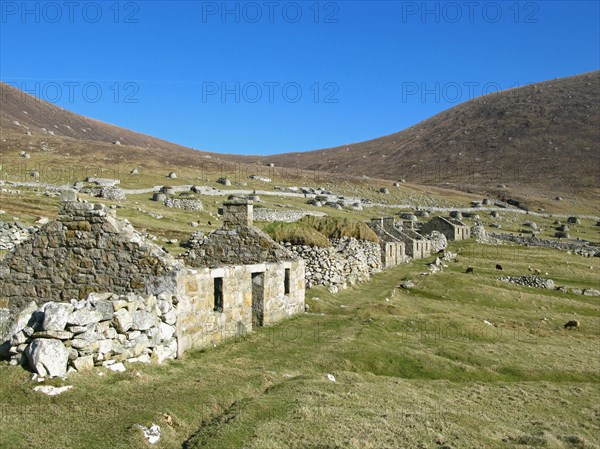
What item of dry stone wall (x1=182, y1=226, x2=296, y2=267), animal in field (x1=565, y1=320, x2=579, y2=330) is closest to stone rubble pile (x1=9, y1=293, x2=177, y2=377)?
dry stone wall (x1=182, y1=226, x2=296, y2=267)

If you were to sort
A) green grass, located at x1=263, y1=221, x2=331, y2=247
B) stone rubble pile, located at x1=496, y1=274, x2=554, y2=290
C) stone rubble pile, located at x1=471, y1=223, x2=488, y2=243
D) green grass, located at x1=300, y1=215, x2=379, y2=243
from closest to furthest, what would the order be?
green grass, located at x1=263, y1=221, x2=331, y2=247, green grass, located at x1=300, y1=215, x2=379, y2=243, stone rubble pile, located at x1=496, y1=274, x2=554, y2=290, stone rubble pile, located at x1=471, y1=223, x2=488, y2=243

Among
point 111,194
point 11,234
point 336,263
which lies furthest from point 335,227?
point 111,194

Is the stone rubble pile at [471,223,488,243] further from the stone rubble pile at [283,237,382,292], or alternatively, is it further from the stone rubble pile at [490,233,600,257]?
the stone rubble pile at [283,237,382,292]

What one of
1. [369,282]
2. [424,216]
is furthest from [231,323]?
[424,216]

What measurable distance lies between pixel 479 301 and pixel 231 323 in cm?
2413

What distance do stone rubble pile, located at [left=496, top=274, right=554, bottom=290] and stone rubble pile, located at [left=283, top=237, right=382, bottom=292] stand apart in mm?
12910

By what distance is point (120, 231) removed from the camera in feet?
51.8

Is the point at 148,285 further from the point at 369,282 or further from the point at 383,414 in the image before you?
the point at 369,282

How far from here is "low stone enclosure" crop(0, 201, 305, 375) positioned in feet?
35.6

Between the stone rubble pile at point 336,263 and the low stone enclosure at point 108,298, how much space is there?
10585 mm

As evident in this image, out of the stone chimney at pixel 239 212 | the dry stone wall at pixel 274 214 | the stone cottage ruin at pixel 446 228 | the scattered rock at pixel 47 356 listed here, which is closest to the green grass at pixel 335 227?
the stone chimney at pixel 239 212

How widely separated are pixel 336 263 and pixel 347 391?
20.8m

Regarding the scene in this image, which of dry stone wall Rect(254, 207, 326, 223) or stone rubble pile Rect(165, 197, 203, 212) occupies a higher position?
stone rubble pile Rect(165, 197, 203, 212)

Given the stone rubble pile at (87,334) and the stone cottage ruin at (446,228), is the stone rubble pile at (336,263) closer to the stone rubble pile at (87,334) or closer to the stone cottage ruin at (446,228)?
the stone rubble pile at (87,334)
